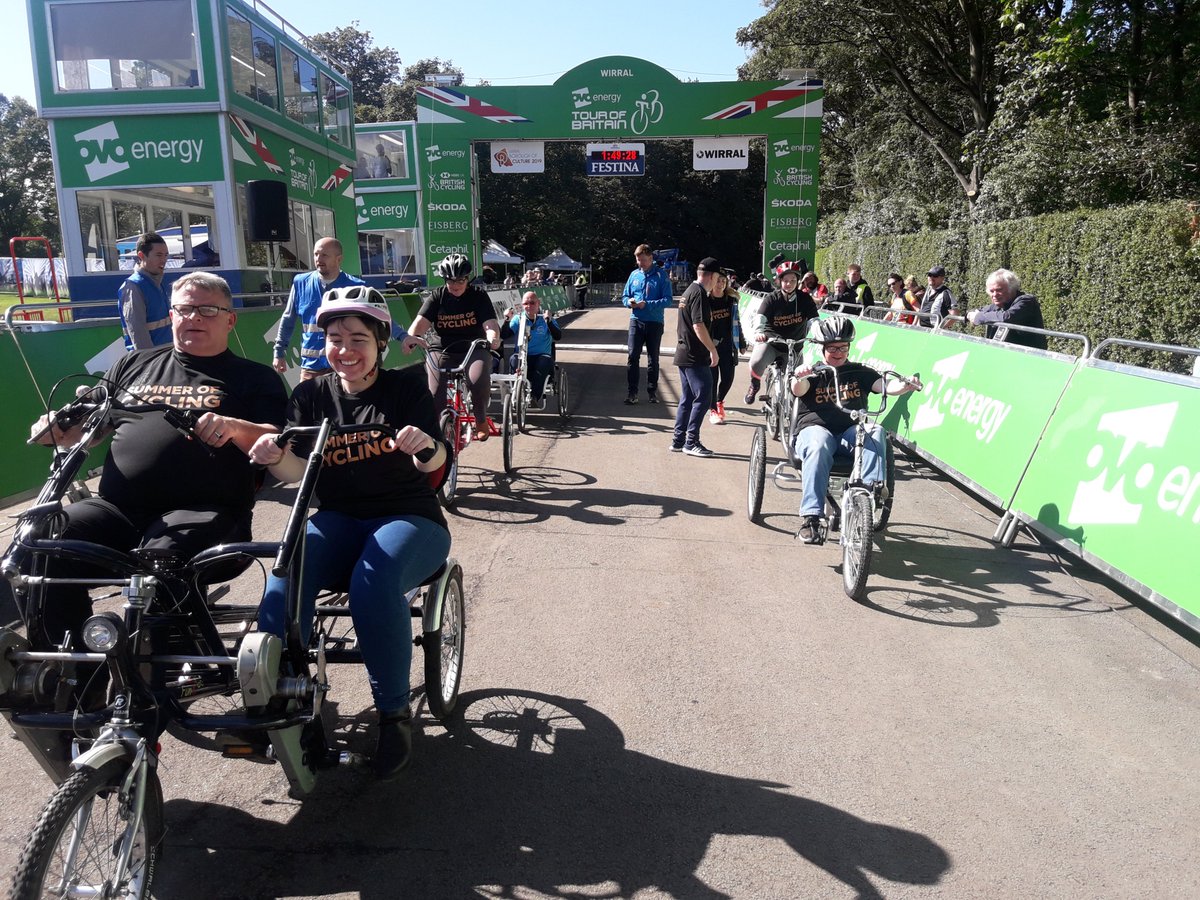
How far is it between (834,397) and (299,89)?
953cm

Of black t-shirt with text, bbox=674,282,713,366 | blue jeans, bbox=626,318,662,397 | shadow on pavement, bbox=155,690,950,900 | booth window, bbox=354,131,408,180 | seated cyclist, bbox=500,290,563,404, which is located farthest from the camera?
booth window, bbox=354,131,408,180

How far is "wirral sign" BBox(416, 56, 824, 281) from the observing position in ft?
65.1

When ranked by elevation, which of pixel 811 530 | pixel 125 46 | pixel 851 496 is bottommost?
pixel 811 530

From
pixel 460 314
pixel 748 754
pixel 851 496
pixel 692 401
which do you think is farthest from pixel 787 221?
pixel 748 754

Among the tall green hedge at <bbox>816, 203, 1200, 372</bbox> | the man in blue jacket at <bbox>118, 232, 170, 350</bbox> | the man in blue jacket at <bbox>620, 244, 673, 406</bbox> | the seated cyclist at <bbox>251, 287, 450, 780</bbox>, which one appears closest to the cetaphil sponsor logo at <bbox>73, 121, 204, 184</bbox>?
the man in blue jacket at <bbox>118, 232, 170, 350</bbox>

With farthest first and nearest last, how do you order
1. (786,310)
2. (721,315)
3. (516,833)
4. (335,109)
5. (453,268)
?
1. (335,109)
2. (721,315)
3. (786,310)
4. (453,268)
5. (516,833)

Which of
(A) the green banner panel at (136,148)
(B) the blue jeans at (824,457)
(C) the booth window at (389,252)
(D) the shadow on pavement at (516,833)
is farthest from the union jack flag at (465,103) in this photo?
(D) the shadow on pavement at (516,833)

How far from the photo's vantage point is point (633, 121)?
1991 cm

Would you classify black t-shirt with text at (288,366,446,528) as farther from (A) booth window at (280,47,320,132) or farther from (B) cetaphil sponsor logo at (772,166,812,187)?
(B) cetaphil sponsor logo at (772,166,812,187)

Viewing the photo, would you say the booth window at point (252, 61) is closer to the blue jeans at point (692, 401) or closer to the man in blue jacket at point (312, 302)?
the man in blue jacket at point (312, 302)

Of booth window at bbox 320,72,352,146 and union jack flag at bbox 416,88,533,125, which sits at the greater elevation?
union jack flag at bbox 416,88,533,125

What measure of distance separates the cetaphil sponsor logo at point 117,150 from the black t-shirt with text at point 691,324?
567cm

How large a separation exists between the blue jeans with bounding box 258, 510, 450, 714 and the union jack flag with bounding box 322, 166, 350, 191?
37.2 feet

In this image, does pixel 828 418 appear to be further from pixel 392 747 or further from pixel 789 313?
pixel 392 747
